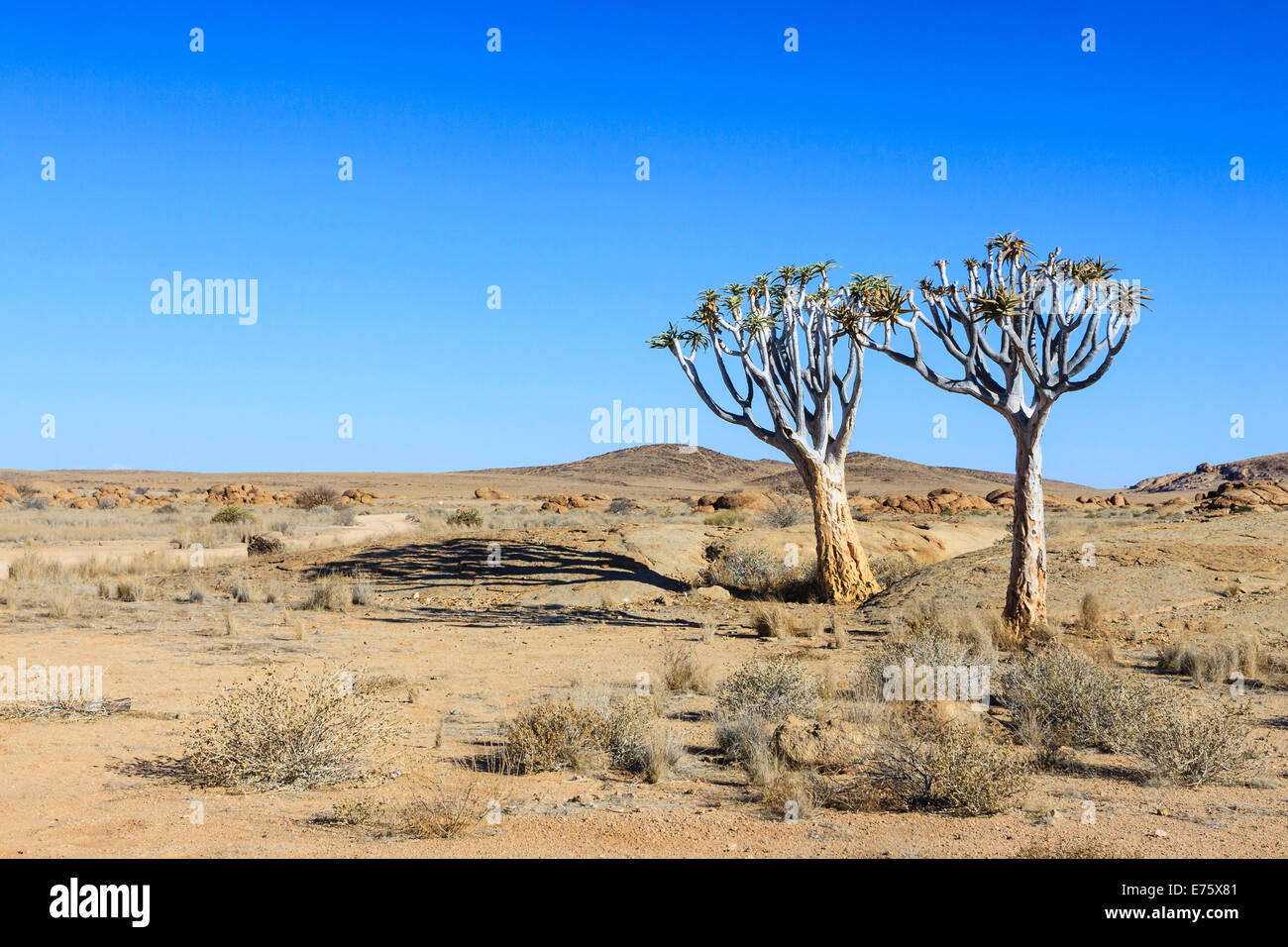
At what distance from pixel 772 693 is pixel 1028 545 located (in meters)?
6.09

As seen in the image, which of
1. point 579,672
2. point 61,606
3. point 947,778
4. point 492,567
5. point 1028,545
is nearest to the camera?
point 947,778

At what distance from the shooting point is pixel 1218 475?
4045 inches

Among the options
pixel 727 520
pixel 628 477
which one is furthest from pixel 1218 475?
pixel 727 520

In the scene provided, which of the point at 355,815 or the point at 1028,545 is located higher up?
the point at 1028,545

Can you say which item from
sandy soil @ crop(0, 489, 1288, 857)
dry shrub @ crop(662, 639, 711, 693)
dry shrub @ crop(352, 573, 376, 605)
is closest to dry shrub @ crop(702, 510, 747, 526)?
sandy soil @ crop(0, 489, 1288, 857)

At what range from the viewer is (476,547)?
76.7ft

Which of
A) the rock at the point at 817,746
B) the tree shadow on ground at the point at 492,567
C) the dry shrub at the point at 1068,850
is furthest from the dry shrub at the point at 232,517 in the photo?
the dry shrub at the point at 1068,850

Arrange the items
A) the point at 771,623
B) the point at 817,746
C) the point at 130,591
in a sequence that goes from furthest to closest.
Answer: the point at 130,591
the point at 771,623
the point at 817,746

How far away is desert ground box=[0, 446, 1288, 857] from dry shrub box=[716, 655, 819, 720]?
0.22 metres

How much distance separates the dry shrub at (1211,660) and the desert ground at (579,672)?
9 cm

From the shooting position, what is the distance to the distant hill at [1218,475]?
3497 inches

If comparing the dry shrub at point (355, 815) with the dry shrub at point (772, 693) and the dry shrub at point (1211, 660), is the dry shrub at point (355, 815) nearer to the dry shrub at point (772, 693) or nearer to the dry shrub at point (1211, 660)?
the dry shrub at point (772, 693)

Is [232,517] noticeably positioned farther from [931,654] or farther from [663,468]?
[663,468]
